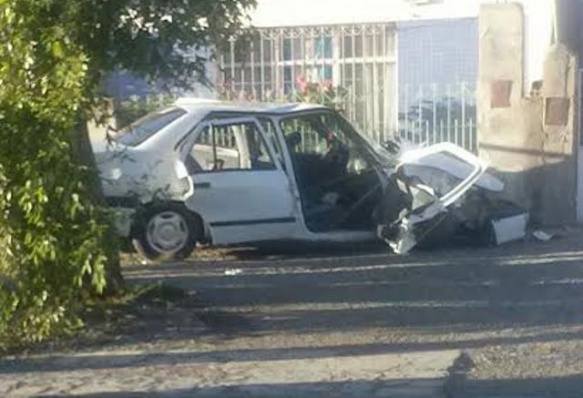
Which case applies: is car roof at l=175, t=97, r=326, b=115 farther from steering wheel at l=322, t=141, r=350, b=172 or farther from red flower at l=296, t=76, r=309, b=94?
red flower at l=296, t=76, r=309, b=94

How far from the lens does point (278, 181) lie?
15.4m

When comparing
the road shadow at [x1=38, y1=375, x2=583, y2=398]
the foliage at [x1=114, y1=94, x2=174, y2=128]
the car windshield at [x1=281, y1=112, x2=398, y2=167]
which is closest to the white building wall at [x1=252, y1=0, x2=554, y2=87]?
the foliage at [x1=114, y1=94, x2=174, y2=128]

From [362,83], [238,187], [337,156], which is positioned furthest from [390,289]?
[362,83]

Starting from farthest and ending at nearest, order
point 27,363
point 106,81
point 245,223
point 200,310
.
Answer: point 245,223 → point 200,310 → point 106,81 → point 27,363

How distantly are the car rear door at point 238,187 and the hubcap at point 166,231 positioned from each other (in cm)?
20

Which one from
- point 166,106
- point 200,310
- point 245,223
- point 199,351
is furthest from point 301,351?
point 166,106

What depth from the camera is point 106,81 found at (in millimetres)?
11422

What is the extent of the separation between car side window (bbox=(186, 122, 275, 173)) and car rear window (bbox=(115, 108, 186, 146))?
1.32ft

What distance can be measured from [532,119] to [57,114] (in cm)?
775

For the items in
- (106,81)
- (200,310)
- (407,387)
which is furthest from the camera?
(200,310)

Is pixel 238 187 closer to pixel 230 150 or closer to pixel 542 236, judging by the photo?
pixel 230 150

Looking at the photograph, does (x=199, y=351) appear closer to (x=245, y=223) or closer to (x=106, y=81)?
(x=106, y=81)

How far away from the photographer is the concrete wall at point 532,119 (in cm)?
1736

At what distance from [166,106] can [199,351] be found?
600 cm
